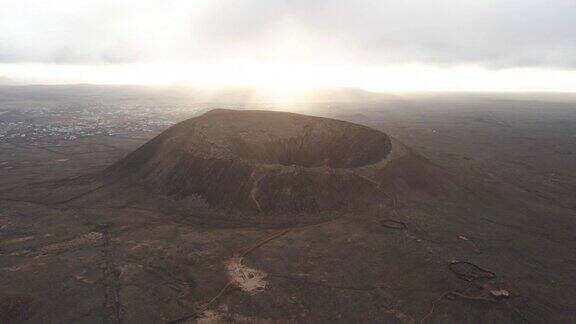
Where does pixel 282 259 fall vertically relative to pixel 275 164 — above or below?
below

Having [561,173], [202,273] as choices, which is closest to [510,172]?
[561,173]

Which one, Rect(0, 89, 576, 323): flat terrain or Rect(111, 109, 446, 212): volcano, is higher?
Rect(111, 109, 446, 212): volcano

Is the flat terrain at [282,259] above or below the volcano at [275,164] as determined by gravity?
below

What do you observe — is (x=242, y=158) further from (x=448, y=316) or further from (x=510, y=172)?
(x=510, y=172)

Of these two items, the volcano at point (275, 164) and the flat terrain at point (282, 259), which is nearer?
the flat terrain at point (282, 259)
